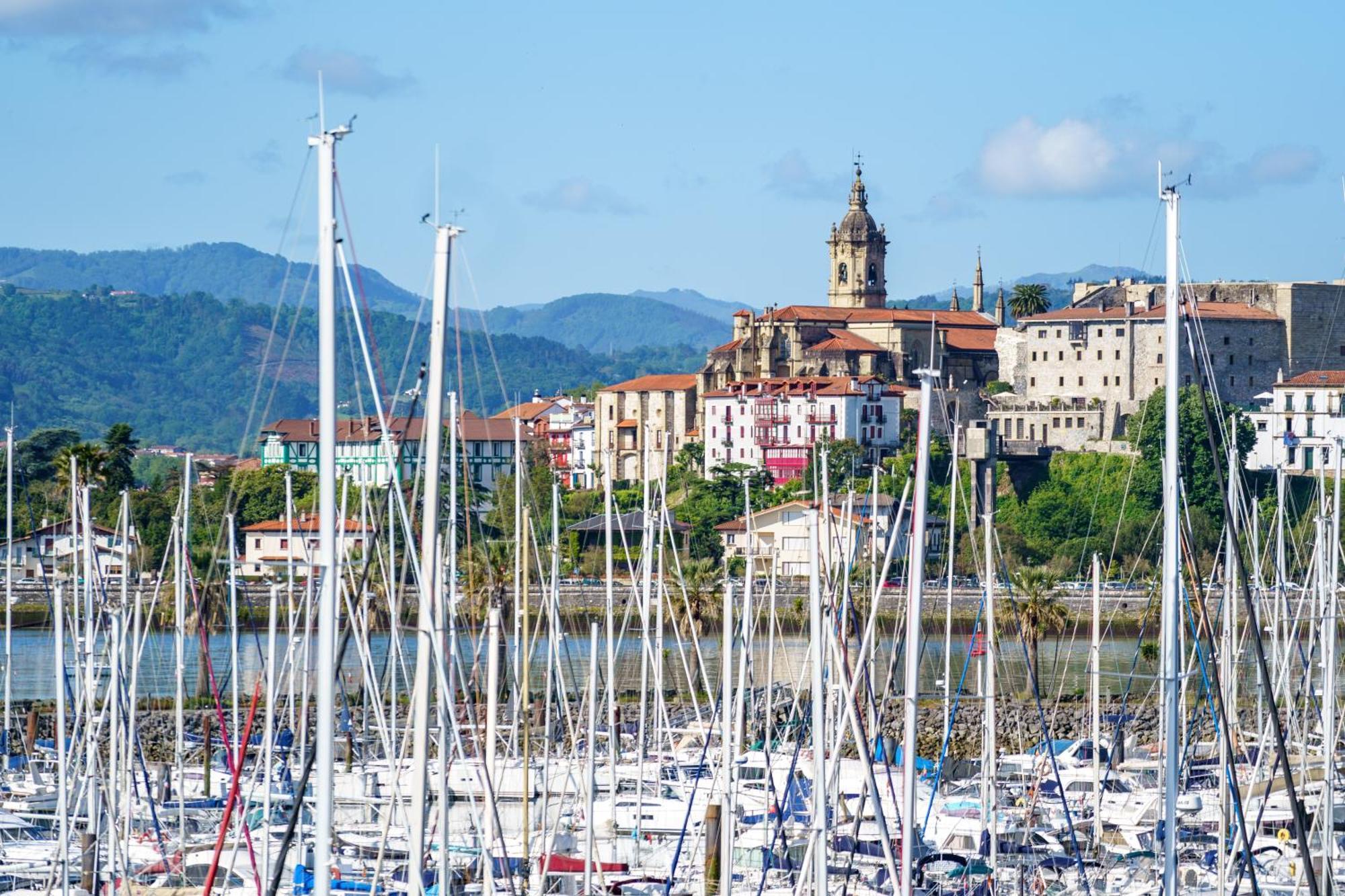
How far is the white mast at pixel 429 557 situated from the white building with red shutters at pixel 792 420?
8369cm

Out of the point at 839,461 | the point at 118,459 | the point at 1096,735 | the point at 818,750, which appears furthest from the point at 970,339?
the point at 818,750

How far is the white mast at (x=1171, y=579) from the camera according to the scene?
712 inches

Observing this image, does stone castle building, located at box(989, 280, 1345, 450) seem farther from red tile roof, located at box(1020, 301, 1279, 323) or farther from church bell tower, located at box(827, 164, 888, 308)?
church bell tower, located at box(827, 164, 888, 308)

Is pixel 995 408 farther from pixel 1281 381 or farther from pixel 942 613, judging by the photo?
pixel 942 613

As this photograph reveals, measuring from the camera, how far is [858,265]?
468ft

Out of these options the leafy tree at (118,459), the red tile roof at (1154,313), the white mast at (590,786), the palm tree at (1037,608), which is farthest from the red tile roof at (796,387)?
the white mast at (590,786)

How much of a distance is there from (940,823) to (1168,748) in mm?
12035

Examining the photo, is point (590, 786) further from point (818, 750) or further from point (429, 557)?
point (429, 557)

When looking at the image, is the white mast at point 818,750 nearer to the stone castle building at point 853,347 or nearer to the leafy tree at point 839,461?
the leafy tree at point 839,461

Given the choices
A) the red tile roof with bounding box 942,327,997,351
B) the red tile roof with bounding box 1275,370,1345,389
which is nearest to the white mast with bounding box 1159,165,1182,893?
the red tile roof with bounding box 1275,370,1345,389

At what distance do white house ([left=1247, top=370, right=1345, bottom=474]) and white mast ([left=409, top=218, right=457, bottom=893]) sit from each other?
8149 cm

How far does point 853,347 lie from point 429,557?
3825 inches

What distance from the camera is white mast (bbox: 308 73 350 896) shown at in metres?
15.0

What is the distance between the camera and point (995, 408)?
110 metres
